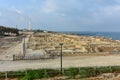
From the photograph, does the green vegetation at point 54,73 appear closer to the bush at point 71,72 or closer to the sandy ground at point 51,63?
the bush at point 71,72

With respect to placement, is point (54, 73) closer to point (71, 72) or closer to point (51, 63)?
point (71, 72)

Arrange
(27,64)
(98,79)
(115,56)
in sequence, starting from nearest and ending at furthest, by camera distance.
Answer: (98,79) → (27,64) → (115,56)

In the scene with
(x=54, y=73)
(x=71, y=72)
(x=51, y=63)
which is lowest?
(x=51, y=63)

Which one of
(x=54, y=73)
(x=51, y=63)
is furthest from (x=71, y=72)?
(x=51, y=63)

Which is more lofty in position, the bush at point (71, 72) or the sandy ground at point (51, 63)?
the bush at point (71, 72)

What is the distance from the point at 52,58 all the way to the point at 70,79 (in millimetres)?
17502

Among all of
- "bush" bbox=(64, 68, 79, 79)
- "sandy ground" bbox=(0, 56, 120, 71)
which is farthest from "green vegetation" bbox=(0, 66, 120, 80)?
"sandy ground" bbox=(0, 56, 120, 71)

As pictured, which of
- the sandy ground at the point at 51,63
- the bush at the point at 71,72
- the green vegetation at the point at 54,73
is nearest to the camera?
the green vegetation at the point at 54,73

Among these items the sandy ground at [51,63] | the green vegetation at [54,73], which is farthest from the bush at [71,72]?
the sandy ground at [51,63]

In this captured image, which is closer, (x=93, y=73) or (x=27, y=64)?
(x=93, y=73)

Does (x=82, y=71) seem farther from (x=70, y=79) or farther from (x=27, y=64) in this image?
(x=27, y=64)

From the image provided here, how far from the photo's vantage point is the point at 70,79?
109 feet

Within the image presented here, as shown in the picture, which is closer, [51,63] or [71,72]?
[71,72]

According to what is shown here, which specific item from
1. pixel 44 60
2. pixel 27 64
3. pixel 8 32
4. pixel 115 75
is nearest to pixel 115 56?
pixel 44 60
